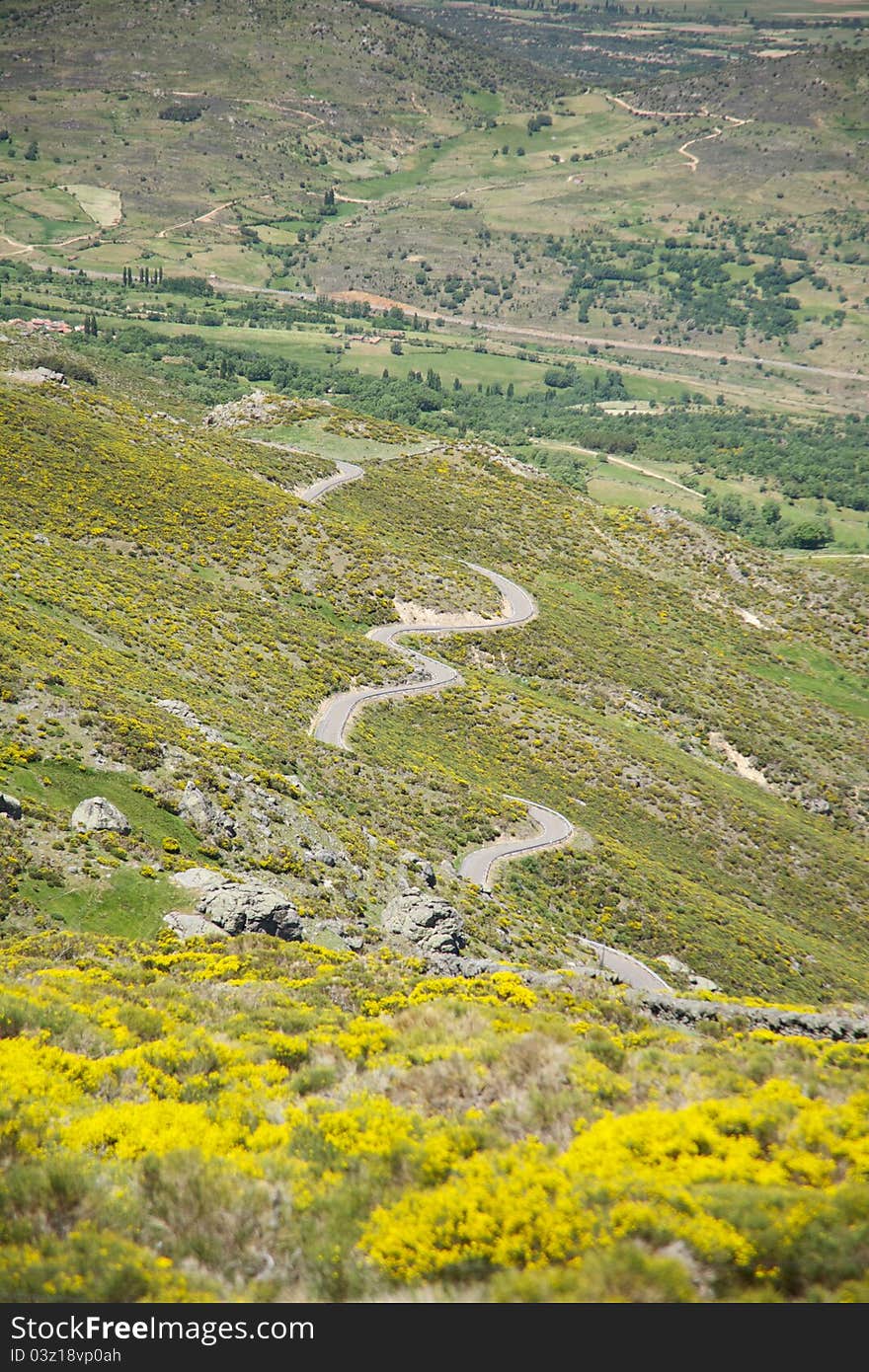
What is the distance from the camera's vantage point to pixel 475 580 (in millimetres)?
94438

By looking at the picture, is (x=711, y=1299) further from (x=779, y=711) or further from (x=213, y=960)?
(x=779, y=711)

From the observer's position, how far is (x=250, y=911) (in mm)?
29000

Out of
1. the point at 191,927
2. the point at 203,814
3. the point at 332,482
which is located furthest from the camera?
the point at 332,482

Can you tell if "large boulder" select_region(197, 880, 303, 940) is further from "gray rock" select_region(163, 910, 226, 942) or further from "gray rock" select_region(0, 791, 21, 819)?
"gray rock" select_region(0, 791, 21, 819)

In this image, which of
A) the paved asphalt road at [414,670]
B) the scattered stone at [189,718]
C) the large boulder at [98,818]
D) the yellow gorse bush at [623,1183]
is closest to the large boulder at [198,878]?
the large boulder at [98,818]

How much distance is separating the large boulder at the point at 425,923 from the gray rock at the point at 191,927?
789 cm

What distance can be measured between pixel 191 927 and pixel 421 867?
15.5m

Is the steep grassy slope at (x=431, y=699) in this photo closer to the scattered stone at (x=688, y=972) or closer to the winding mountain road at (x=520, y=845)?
the winding mountain road at (x=520, y=845)

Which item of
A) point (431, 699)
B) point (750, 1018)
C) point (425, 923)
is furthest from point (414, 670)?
point (750, 1018)

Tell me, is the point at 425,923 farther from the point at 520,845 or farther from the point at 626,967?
the point at 520,845

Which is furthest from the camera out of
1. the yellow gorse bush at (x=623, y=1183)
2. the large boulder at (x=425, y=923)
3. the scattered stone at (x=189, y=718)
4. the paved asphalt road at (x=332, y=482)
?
the paved asphalt road at (x=332, y=482)

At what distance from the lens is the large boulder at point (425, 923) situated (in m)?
32.6

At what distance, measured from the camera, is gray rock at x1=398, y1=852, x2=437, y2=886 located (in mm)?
41103
